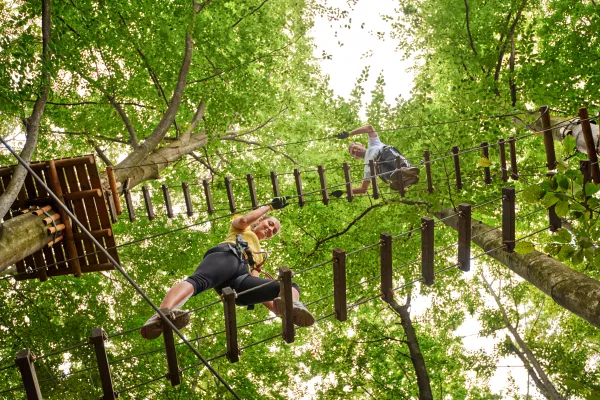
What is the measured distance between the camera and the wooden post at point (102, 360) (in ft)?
9.82

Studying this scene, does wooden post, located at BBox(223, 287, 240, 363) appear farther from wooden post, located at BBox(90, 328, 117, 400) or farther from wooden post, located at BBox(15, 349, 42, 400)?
wooden post, located at BBox(15, 349, 42, 400)

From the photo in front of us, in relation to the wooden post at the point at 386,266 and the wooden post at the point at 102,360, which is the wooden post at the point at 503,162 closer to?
the wooden post at the point at 386,266

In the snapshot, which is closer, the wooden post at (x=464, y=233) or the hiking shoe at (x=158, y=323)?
the hiking shoe at (x=158, y=323)

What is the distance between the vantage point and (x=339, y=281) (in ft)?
12.2

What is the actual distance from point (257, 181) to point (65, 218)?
247 inches

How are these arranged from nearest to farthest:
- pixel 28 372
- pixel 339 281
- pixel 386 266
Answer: pixel 28 372, pixel 339 281, pixel 386 266

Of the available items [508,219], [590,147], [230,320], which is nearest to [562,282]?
[508,219]

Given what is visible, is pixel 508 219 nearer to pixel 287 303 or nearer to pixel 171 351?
pixel 287 303

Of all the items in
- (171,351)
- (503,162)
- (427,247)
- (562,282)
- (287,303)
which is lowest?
(562,282)

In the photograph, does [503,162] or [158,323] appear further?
[503,162]

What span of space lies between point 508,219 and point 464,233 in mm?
491

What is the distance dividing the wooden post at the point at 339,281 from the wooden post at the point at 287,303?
1.42ft

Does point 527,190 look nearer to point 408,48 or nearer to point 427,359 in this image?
point 427,359

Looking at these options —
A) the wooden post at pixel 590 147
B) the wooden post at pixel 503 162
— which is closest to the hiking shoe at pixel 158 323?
the wooden post at pixel 590 147
